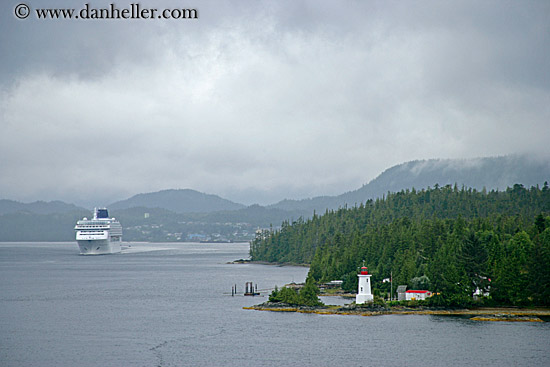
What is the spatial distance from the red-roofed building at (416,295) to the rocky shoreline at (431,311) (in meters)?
3.24

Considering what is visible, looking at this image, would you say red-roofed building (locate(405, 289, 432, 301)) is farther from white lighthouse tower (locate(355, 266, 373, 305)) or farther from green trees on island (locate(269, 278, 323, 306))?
green trees on island (locate(269, 278, 323, 306))

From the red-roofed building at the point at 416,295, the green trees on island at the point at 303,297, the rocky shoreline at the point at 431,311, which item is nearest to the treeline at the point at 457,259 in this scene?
the red-roofed building at the point at 416,295

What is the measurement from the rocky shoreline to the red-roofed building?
3.24 meters

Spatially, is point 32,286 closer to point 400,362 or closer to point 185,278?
point 185,278

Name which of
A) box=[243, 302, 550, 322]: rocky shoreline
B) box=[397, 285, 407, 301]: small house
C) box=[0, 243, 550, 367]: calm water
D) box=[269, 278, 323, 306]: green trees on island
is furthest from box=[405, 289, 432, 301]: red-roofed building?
box=[269, 278, 323, 306]: green trees on island

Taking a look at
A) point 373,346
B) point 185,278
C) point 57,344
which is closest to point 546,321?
point 373,346

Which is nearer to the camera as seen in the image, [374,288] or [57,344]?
[57,344]

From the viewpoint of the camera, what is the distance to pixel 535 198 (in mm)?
167750

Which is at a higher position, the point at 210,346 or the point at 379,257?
the point at 379,257

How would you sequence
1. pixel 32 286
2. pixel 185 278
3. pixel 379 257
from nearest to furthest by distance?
1. pixel 379 257
2. pixel 32 286
3. pixel 185 278

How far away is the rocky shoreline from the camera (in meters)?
67.4

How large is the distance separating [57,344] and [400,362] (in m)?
30.5

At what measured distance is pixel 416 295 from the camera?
3049 inches

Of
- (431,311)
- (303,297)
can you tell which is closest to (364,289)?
(303,297)
